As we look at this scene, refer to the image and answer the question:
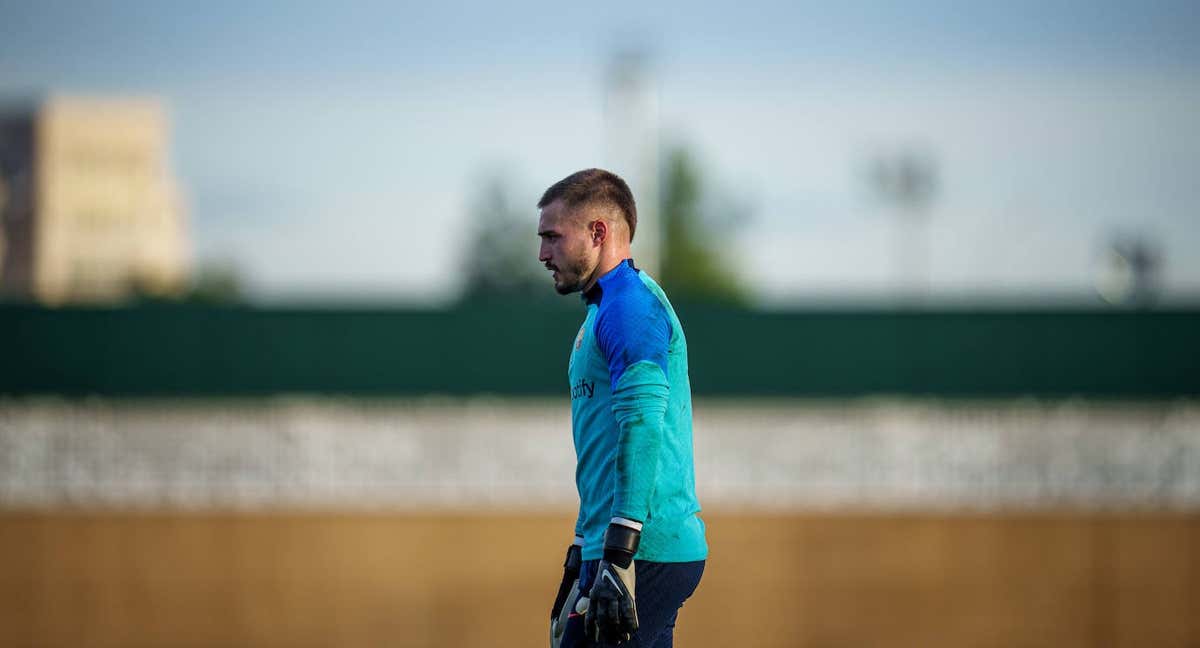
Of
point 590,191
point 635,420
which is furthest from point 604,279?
point 635,420

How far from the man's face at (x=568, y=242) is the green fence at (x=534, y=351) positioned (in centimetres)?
771

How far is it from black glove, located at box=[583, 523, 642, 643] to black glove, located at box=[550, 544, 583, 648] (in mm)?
218

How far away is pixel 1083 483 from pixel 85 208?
25555mm

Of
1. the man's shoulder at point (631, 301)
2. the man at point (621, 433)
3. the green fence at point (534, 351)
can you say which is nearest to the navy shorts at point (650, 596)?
the man at point (621, 433)

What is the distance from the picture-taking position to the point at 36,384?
11992 mm

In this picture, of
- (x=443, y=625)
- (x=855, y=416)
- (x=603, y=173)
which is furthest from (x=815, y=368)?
(x=603, y=173)

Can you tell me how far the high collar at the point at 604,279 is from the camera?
14.6 ft

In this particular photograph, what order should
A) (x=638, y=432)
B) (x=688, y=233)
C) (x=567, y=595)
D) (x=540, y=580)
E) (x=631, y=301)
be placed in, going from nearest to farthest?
(x=638, y=432) → (x=631, y=301) → (x=567, y=595) → (x=540, y=580) → (x=688, y=233)

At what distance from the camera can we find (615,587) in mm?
4234

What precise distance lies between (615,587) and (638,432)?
0.43 m

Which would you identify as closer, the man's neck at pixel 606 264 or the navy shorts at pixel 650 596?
the navy shorts at pixel 650 596

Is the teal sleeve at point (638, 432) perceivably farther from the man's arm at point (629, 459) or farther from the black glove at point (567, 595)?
the black glove at point (567, 595)

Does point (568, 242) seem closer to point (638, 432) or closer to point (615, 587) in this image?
point (638, 432)

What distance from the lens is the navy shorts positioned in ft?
14.4
